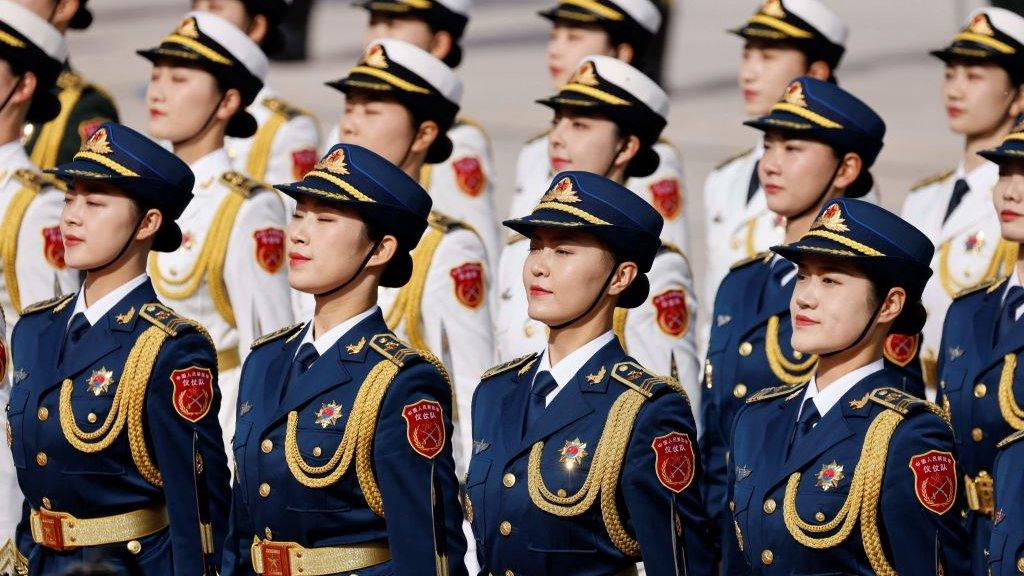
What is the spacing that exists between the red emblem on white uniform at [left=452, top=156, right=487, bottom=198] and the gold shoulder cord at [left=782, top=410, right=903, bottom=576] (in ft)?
17.8

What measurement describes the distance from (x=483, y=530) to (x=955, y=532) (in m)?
1.55

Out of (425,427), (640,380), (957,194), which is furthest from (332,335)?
(957,194)

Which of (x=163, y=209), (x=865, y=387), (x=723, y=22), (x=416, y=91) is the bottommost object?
(x=865, y=387)

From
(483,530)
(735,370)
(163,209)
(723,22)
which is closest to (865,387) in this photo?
(483,530)

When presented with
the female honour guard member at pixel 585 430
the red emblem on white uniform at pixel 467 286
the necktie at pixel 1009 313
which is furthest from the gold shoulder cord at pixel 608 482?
the red emblem on white uniform at pixel 467 286

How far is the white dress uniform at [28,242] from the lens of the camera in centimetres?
1005

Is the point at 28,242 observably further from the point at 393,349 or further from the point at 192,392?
the point at 393,349

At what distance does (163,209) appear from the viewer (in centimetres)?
832

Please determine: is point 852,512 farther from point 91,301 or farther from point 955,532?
point 91,301

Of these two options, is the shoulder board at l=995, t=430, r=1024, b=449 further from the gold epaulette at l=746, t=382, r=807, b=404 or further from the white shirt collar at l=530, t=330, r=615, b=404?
the white shirt collar at l=530, t=330, r=615, b=404

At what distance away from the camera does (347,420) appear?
24.9 ft

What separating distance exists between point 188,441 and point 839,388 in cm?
223

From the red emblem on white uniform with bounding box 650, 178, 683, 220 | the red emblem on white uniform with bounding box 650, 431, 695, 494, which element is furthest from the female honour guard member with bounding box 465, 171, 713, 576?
the red emblem on white uniform with bounding box 650, 178, 683, 220

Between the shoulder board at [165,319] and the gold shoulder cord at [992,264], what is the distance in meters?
3.95
